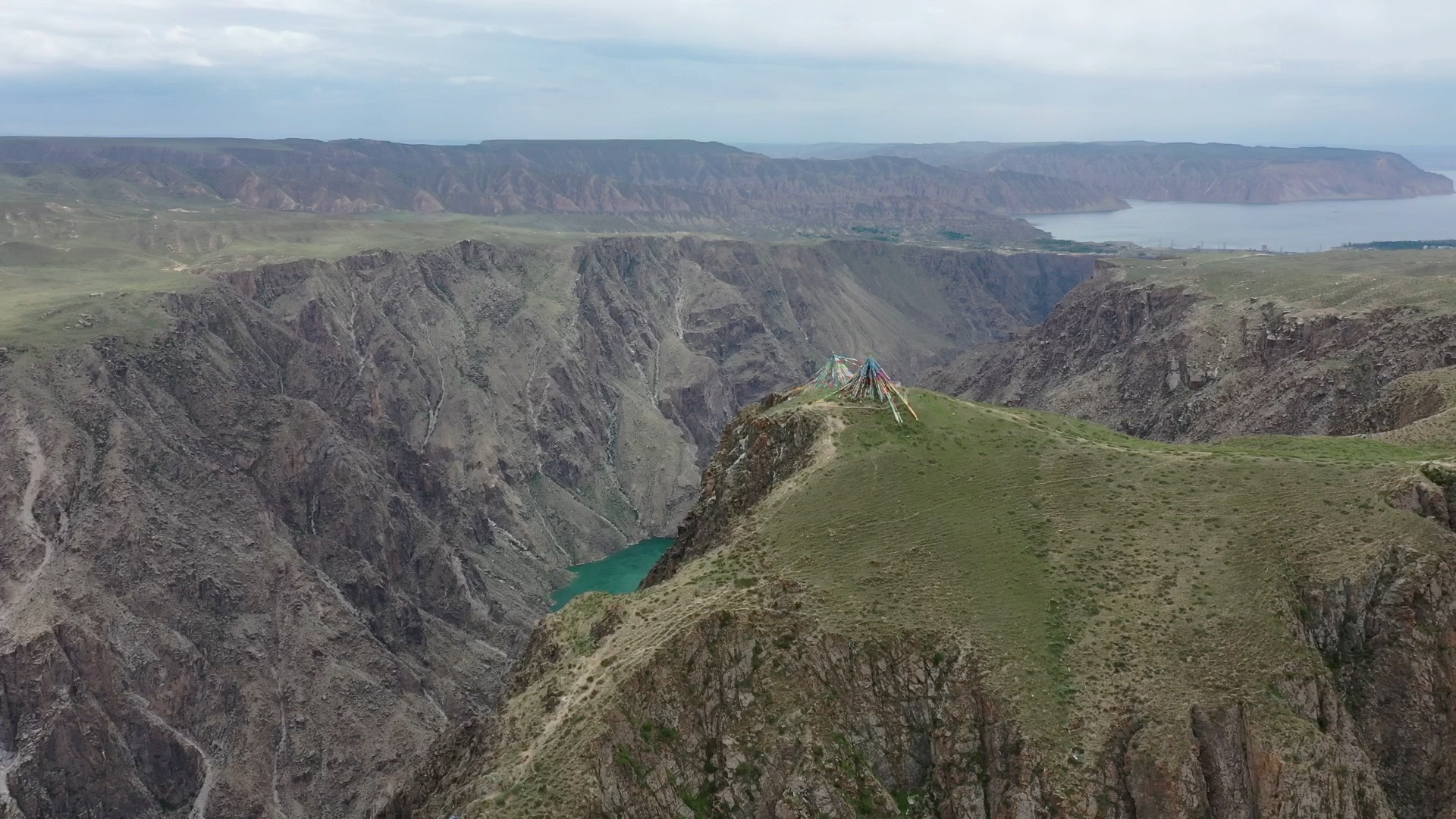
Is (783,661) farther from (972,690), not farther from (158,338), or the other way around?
(158,338)

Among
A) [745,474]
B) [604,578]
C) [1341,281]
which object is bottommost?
[604,578]

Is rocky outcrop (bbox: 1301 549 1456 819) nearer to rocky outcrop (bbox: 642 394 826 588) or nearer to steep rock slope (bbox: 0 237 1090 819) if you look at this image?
rocky outcrop (bbox: 642 394 826 588)

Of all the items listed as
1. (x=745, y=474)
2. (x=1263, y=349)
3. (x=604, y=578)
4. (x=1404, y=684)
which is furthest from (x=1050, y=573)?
(x=604, y=578)


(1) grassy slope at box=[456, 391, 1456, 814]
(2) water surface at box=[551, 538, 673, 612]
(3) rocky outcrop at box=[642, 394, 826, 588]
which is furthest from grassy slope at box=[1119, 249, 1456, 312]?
(2) water surface at box=[551, 538, 673, 612]

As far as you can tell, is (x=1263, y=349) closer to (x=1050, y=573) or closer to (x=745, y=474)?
(x=745, y=474)

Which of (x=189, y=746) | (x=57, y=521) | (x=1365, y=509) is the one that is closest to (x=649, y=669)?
(x=1365, y=509)

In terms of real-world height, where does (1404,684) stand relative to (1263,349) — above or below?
above

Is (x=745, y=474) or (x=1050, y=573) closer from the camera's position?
(x=1050, y=573)
